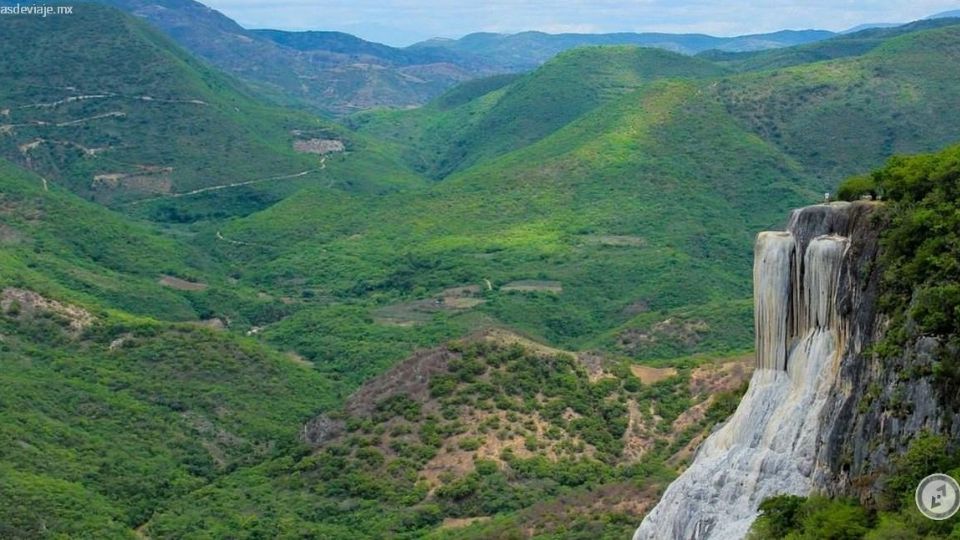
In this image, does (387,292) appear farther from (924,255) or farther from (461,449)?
(924,255)

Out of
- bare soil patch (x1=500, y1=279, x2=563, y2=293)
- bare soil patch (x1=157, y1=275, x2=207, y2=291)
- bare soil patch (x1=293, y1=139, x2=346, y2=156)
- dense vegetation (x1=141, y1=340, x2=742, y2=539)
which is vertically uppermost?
bare soil patch (x1=293, y1=139, x2=346, y2=156)

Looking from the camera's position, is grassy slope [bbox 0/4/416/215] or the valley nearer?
the valley

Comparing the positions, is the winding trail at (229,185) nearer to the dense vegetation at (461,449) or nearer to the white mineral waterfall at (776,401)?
the dense vegetation at (461,449)

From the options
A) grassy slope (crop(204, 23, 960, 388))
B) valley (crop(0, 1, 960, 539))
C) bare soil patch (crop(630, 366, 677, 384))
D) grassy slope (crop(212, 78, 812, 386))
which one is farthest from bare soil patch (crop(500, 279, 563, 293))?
bare soil patch (crop(630, 366, 677, 384))

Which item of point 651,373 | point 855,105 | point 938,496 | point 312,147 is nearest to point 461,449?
point 651,373

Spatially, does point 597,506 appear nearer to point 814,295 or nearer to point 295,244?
point 814,295

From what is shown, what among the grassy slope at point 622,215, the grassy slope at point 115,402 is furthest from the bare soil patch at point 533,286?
the grassy slope at point 115,402

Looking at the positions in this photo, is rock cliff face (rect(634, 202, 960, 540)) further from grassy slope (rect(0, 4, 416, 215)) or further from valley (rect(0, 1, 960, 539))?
grassy slope (rect(0, 4, 416, 215))
